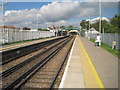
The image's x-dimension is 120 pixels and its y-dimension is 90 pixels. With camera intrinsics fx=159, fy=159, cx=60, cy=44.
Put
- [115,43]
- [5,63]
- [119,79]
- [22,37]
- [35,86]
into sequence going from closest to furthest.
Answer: [35,86], [119,79], [5,63], [115,43], [22,37]

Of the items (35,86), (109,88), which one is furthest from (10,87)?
(109,88)

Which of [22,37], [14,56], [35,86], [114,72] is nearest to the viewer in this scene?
[35,86]

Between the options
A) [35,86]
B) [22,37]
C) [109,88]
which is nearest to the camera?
[109,88]

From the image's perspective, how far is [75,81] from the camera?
262 inches

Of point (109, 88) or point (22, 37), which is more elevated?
point (22, 37)

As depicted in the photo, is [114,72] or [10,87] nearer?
[10,87]

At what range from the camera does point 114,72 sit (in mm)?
8094

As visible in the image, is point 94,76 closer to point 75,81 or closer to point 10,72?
point 75,81

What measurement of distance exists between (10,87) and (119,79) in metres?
4.58

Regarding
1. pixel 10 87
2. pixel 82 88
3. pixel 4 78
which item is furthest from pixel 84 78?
pixel 4 78

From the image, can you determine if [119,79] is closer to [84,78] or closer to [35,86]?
[84,78]

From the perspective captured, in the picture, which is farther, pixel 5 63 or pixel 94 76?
pixel 5 63

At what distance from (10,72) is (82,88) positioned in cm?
441

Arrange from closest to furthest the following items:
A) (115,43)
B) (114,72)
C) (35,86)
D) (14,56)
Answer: (35,86), (114,72), (14,56), (115,43)
